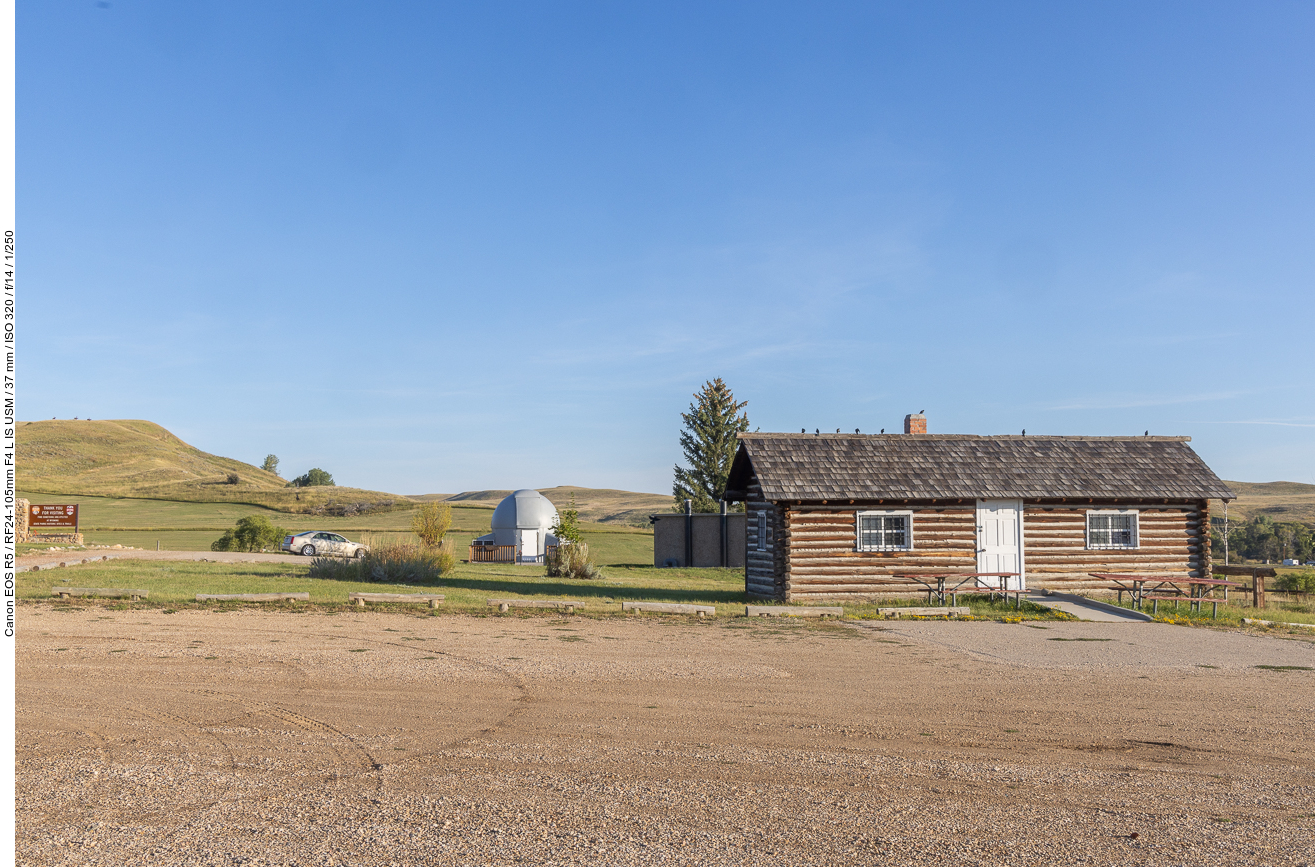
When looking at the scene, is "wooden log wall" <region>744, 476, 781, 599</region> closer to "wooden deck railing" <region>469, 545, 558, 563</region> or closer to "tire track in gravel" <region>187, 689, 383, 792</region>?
"tire track in gravel" <region>187, 689, 383, 792</region>

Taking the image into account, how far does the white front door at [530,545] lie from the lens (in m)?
44.0

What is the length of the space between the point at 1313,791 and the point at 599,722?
5.53 meters

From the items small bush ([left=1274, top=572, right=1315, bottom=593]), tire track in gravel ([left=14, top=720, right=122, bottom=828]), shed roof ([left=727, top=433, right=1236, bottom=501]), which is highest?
shed roof ([left=727, top=433, right=1236, bottom=501])

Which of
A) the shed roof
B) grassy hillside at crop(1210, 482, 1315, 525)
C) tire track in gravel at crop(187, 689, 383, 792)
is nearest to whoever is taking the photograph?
tire track in gravel at crop(187, 689, 383, 792)

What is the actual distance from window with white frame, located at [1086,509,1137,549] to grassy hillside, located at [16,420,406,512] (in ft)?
244

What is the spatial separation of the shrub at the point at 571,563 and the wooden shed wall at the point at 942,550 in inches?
263

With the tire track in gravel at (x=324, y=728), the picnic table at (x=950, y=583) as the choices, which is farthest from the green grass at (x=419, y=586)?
the tire track in gravel at (x=324, y=728)

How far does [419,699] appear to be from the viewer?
956 centimetres

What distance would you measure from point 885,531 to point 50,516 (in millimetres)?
37246

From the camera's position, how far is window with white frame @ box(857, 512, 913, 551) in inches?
950

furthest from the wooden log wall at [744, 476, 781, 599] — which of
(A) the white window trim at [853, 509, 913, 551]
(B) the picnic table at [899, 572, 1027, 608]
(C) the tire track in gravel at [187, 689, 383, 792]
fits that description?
(C) the tire track in gravel at [187, 689, 383, 792]

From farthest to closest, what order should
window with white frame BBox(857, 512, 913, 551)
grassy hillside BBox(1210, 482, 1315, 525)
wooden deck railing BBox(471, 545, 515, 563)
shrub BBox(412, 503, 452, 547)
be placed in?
1. grassy hillside BBox(1210, 482, 1315, 525)
2. wooden deck railing BBox(471, 545, 515, 563)
3. shrub BBox(412, 503, 452, 547)
4. window with white frame BBox(857, 512, 913, 551)

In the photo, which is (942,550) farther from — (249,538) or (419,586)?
(249,538)

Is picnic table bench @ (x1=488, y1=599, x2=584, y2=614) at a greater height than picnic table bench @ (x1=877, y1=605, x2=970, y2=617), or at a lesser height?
greater
